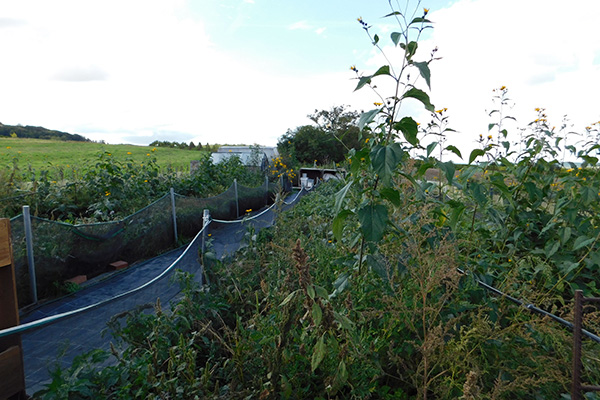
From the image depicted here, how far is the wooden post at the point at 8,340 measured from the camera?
169cm

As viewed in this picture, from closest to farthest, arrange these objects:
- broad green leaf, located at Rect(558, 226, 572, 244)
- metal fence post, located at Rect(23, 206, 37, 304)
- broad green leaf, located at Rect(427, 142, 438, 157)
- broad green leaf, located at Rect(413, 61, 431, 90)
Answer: broad green leaf, located at Rect(413, 61, 431, 90) < broad green leaf, located at Rect(427, 142, 438, 157) < broad green leaf, located at Rect(558, 226, 572, 244) < metal fence post, located at Rect(23, 206, 37, 304)

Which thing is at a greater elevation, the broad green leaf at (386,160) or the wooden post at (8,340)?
the broad green leaf at (386,160)

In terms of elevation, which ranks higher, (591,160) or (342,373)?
(591,160)

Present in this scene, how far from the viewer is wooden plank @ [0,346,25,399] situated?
5.50 feet

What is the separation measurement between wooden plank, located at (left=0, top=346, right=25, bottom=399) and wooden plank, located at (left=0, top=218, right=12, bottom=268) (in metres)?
0.42

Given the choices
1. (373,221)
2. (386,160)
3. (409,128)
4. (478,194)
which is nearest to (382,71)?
(409,128)

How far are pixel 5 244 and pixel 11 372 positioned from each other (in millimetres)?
600

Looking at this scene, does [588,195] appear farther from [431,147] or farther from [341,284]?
[341,284]

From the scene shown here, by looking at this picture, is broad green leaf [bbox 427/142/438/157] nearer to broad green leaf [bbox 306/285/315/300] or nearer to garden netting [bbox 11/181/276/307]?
broad green leaf [bbox 306/285/315/300]

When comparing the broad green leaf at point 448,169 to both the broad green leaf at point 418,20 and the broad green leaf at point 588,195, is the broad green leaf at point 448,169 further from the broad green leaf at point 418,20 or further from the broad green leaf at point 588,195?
the broad green leaf at point 588,195

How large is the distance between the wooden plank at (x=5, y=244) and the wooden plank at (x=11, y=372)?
1.37 feet

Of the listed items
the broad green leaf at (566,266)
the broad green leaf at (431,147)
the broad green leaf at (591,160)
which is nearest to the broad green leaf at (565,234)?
the broad green leaf at (566,266)

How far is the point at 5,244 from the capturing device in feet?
6.09

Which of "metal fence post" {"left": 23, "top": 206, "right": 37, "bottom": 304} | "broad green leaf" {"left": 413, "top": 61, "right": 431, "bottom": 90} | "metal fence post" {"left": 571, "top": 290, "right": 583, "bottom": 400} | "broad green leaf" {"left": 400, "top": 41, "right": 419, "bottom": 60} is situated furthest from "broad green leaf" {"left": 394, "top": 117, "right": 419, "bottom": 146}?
"metal fence post" {"left": 23, "top": 206, "right": 37, "bottom": 304}
